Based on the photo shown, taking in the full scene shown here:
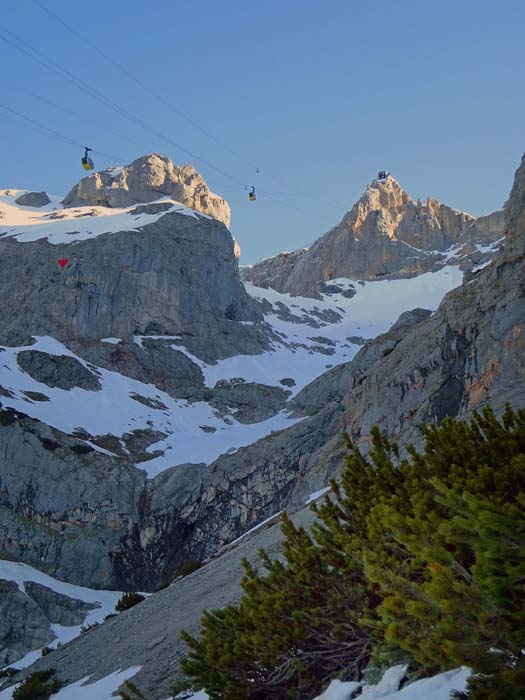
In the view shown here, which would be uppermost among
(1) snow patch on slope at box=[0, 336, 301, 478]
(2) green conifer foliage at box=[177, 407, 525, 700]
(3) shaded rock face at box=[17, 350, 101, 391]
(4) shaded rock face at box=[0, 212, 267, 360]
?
(4) shaded rock face at box=[0, 212, 267, 360]

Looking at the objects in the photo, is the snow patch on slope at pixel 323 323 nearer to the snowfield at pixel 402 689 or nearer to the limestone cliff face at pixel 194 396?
the limestone cliff face at pixel 194 396

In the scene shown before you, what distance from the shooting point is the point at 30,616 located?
4966 centimetres

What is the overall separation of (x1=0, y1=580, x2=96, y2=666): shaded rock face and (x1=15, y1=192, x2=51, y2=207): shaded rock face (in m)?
154

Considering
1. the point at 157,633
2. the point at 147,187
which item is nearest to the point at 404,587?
the point at 157,633

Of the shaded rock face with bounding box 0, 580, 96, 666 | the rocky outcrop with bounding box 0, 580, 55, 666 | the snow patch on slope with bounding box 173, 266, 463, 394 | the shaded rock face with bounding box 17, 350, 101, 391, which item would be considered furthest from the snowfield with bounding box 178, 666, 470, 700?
the snow patch on slope with bounding box 173, 266, 463, 394

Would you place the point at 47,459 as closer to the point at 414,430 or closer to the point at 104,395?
the point at 104,395

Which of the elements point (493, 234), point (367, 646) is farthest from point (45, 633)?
point (493, 234)

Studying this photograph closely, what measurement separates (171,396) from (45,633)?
52.8 m

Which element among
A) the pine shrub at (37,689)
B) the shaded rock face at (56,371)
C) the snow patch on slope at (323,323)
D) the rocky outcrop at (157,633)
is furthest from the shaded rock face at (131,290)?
the pine shrub at (37,689)

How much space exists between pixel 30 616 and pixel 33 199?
164 metres

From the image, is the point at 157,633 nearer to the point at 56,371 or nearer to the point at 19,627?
the point at 19,627

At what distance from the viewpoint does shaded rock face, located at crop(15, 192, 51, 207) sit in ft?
625

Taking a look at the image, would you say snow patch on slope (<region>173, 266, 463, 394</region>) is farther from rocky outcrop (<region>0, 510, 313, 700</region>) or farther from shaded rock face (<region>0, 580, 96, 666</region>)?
rocky outcrop (<region>0, 510, 313, 700</region>)

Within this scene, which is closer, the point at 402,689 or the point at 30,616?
the point at 402,689
